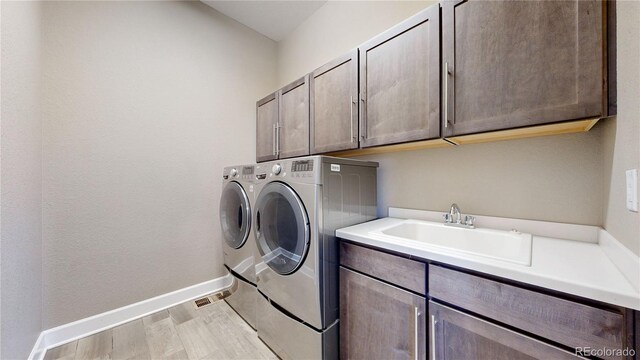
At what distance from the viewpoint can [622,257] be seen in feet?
2.37

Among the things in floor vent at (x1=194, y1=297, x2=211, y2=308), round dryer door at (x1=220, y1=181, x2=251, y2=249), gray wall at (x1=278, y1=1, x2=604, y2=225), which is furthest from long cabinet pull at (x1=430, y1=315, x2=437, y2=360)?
floor vent at (x1=194, y1=297, x2=211, y2=308)

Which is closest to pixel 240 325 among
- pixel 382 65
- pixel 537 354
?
pixel 537 354

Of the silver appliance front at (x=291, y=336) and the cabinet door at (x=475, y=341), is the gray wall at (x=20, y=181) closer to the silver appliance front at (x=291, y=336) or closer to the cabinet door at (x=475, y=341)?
the silver appliance front at (x=291, y=336)

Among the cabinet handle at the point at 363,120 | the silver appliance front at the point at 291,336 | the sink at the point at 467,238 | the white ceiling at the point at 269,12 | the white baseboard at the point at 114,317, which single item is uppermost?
the white ceiling at the point at 269,12

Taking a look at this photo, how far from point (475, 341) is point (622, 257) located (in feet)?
1.79

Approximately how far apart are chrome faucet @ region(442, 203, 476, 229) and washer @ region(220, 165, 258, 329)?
137 cm

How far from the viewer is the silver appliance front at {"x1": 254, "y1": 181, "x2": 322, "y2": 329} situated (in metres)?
1.23

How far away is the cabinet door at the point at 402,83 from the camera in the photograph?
1170 mm

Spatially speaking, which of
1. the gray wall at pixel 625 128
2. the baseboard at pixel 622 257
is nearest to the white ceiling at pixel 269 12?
the gray wall at pixel 625 128

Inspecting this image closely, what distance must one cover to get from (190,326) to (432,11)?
2.70m

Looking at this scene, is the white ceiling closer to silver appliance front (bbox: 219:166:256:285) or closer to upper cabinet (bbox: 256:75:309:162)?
upper cabinet (bbox: 256:75:309:162)

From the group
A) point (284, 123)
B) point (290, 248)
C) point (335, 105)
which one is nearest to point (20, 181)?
point (290, 248)

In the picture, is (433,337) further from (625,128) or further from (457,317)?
(625,128)

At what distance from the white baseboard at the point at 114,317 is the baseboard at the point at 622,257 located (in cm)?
266
